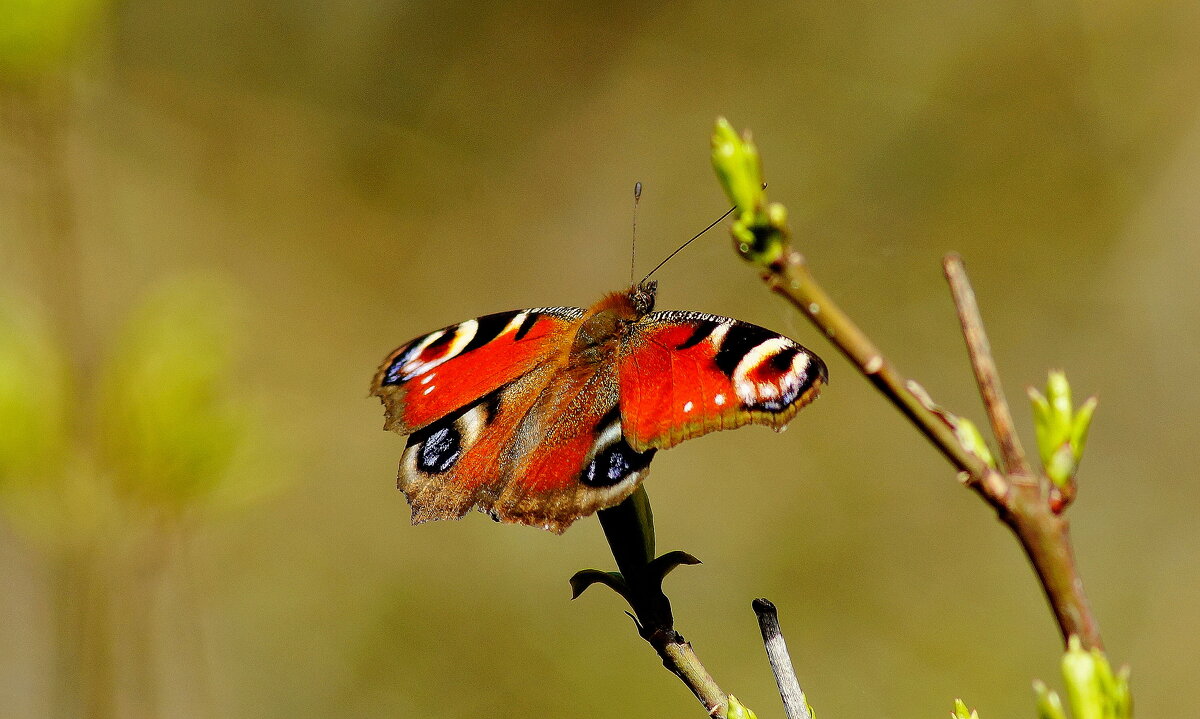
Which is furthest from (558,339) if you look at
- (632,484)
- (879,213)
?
(879,213)

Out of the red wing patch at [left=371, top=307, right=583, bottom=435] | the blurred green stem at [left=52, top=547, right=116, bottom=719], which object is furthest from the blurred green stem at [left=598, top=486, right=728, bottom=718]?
the blurred green stem at [left=52, top=547, right=116, bottom=719]

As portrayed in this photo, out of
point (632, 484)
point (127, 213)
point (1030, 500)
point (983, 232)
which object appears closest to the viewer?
point (1030, 500)

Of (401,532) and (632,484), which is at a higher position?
(401,532)

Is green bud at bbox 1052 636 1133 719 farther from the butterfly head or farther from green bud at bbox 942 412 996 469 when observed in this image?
the butterfly head

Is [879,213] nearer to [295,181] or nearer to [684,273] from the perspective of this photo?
[684,273]

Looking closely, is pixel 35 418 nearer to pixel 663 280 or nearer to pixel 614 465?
pixel 614 465

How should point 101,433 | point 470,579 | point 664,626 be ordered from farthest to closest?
point 470,579 → point 101,433 → point 664,626
